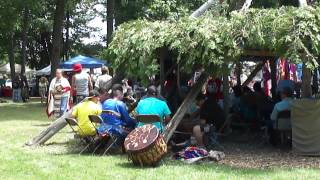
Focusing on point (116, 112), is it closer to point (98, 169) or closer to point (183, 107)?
point (183, 107)

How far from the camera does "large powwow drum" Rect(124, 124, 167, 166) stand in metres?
9.20

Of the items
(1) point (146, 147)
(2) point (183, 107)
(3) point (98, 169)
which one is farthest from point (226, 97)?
(3) point (98, 169)

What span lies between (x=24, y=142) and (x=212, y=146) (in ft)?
13.8

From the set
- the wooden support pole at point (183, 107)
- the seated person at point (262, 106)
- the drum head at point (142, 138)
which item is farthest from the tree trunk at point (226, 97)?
the drum head at point (142, 138)

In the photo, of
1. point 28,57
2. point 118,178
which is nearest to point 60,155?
Result: point 118,178

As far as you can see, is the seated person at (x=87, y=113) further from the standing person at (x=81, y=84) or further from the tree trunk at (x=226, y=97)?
the standing person at (x=81, y=84)

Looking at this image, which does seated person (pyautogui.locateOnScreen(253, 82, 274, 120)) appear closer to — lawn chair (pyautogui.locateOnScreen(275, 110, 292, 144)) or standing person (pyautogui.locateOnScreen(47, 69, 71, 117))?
lawn chair (pyautogui.locateOnScreen(275, 110, 292, 144))

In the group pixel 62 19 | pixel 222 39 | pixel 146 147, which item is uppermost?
pixel 62 19

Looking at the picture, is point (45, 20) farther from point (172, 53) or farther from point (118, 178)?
point (118, 178)

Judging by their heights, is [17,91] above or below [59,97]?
below

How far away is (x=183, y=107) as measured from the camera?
11.1 metres

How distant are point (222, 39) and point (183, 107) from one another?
5.34 ft

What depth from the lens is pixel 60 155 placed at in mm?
10891

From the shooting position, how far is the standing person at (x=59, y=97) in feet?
50.8
